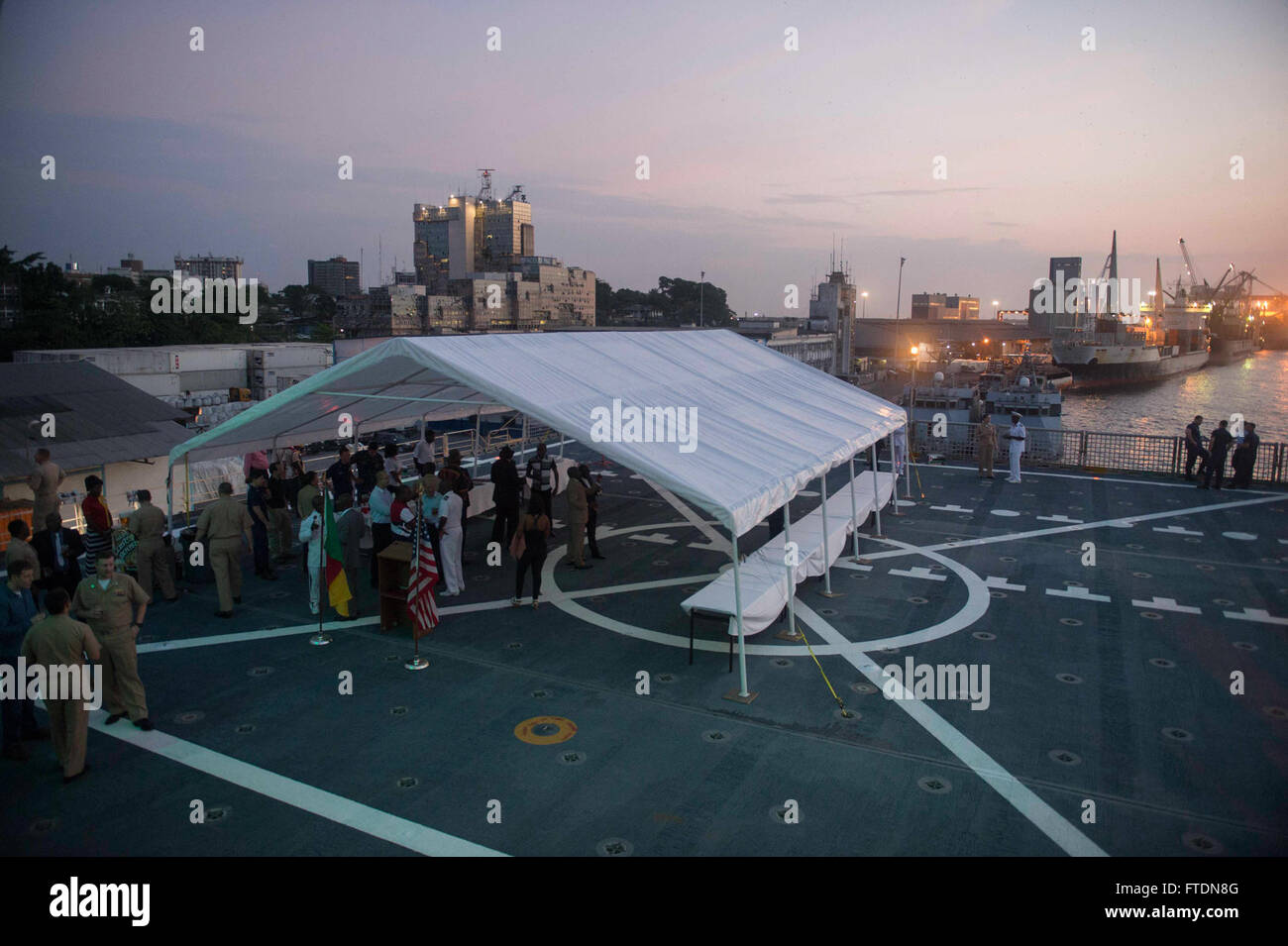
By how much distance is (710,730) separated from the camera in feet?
27.7

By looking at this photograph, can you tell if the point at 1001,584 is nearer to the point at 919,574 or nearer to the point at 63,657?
the point at 919,574

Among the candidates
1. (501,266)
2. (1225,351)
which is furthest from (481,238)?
(1225,351)

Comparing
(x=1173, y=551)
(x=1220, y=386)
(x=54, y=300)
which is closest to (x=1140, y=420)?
(x=1220, y=386)

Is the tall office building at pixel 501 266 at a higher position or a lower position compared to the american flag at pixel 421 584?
higher

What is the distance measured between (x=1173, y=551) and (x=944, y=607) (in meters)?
6.40

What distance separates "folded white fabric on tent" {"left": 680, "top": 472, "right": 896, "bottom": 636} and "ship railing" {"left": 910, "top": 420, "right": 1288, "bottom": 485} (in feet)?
36.6

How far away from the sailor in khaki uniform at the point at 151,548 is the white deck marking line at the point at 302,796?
3396mm

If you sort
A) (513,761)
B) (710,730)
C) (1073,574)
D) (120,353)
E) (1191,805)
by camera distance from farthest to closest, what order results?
(120,353) < (1073,574) < (710,730) < (513,761) < (1191,805)

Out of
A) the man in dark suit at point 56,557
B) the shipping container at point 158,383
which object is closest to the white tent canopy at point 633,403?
the man in dark suit at point 56,557

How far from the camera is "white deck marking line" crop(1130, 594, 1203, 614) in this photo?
12203 millimetres

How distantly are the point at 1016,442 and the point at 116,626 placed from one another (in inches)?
832

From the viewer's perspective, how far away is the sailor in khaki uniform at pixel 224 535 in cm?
1097

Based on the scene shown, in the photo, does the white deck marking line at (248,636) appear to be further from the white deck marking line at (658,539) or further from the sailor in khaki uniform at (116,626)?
the white deck marking line at (658,539)

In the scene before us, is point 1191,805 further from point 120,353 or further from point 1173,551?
point 120,353
